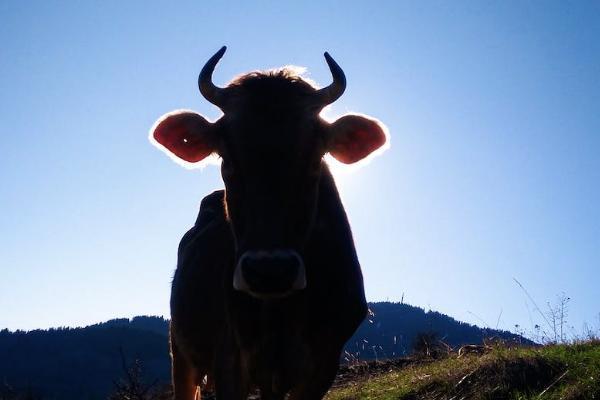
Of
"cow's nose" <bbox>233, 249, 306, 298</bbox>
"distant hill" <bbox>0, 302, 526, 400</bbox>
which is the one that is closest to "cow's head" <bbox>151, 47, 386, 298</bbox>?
"cow's nose" <bbox>233, 249, 306, 298</bbox>

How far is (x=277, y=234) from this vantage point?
14.1 ft

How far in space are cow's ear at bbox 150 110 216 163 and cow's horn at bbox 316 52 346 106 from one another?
0.85 meters

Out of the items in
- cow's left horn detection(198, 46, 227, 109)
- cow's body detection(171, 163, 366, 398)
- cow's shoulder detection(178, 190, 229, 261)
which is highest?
cow's left horn detection(198, 46, 227, 109)

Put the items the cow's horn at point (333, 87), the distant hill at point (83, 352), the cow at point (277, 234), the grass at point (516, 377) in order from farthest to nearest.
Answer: the distant hill at point (83, 352) < the grass at point (516, 377) < the cow's horn at point (333, 87) < the cow at point (277, 234)

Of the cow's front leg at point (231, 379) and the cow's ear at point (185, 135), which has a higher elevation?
the cow's ear at point (185, 135)

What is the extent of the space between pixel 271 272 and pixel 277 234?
317 millimetres

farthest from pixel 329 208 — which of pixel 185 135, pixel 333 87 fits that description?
pixel 185 135

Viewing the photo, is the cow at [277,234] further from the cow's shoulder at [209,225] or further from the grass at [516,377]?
the grass at [516,377]

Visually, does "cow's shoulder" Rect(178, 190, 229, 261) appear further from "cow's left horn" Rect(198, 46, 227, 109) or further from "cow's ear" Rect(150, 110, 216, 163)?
"cow's left horn" Rect(198, 46, 227, 109)

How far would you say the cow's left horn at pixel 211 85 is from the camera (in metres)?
5.44

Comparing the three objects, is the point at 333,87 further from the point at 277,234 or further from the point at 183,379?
the point at 183,379

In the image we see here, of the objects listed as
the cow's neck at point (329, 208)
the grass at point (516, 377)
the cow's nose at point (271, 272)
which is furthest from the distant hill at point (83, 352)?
the cow's nose at point (271, 272)

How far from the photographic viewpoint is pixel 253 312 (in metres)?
5.06

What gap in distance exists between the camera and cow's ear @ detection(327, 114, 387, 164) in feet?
17.8
